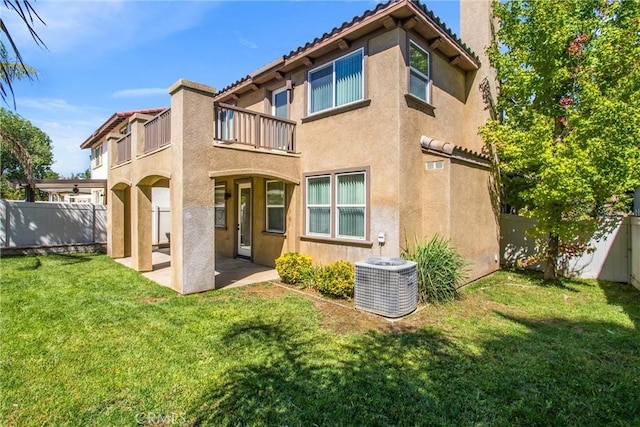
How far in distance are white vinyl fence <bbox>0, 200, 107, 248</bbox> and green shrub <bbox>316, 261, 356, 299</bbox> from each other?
14.3 metres

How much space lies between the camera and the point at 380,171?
8.67 metres

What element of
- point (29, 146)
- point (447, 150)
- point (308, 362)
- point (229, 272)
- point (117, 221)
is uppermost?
point (29, 146)

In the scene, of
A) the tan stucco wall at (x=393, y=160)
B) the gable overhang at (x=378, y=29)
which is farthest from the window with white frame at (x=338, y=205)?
the gable overhang at (x=378, y=29)

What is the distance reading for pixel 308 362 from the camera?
4852 millimetres

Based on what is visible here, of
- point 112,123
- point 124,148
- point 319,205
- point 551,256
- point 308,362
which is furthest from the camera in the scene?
point 112,123

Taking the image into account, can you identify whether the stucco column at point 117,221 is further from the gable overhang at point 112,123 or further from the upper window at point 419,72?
the upper window at point 419,72

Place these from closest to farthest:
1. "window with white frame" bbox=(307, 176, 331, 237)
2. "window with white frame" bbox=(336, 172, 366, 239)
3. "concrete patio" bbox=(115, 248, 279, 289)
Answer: "window with white frame" bbox=(336, 172, 366, 239), "concrete patio" bbox=(115, 248, 279, 289), "window with white frame" bbox=(307, 176, 331, 237)

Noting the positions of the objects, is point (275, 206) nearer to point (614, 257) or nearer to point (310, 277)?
point (310, 277)

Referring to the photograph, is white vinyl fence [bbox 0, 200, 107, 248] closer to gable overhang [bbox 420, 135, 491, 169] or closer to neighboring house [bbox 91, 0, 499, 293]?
neighboring house [bbox 91, 0, 499, 293]

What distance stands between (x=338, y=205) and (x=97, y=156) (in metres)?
26.8

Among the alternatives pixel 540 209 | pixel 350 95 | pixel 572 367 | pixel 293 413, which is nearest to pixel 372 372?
pixel 293 413

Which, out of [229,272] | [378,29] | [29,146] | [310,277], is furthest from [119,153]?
[29,146]

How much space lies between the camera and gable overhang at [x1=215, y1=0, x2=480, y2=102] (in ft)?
26.7

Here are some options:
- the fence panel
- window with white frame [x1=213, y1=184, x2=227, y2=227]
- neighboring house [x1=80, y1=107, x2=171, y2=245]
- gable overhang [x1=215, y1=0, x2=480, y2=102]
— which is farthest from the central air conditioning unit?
neighboring house [x1=80, y1=107, x2=171, y2=245]
